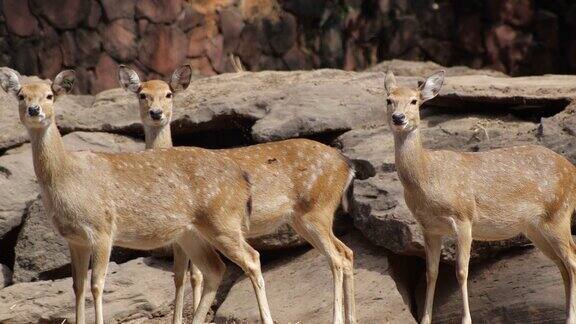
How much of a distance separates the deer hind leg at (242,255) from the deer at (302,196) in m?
0.48

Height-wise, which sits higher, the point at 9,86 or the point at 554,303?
the point at 9,86

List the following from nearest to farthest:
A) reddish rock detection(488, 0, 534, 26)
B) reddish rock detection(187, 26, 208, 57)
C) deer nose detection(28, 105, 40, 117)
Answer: deer nose detection(28, 105, 40, 117) → reddish rock detection(187, 26, 208, 57) → reddish rock detection(488, 0, 534, 26)

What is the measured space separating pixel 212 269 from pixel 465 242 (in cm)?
211

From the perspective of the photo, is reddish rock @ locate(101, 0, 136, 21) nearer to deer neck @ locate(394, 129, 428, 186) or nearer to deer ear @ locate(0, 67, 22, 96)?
deer ear @ locate(0, 67, 22, 96)

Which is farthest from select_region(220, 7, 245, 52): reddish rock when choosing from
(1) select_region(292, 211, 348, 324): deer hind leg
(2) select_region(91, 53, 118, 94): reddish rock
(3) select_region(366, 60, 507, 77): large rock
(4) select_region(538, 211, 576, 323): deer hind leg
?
(4) select_region(538, 211, 576, 323): deer hind leg

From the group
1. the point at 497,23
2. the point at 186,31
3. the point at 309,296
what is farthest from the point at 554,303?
the point at 497,23

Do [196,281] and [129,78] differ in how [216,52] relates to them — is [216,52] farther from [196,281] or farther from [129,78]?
[196,281]

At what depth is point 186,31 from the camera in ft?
54.9

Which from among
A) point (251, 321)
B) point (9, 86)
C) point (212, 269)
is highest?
point (9, 86)

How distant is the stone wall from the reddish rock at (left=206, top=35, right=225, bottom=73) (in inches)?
0.5

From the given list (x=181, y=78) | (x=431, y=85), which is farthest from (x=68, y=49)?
(x=431, y=85)

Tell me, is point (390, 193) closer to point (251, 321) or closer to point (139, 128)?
point (251, 321)

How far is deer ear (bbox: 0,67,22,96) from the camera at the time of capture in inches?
437

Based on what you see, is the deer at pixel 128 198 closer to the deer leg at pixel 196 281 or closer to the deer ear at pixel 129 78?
the deer leg at pixel 196 281
